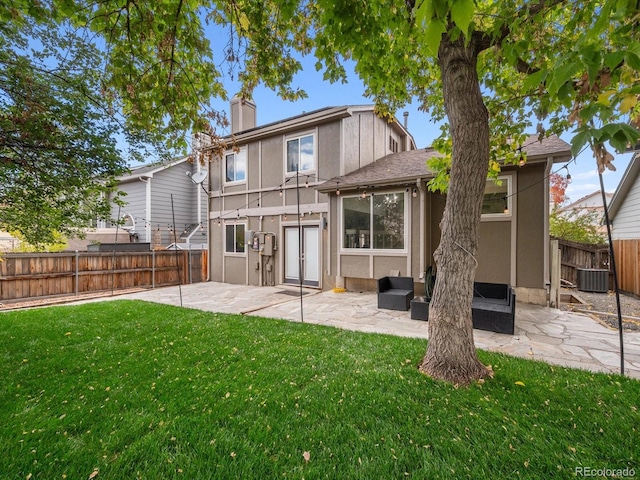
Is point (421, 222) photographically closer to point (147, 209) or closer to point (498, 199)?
point (498, 199)

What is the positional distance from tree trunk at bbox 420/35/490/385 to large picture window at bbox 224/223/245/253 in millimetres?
8944

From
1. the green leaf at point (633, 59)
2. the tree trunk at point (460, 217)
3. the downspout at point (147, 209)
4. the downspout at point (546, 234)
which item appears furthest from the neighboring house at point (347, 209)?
the green leaf at point (633, 59)

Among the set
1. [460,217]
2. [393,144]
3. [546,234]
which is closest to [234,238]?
[393,144]

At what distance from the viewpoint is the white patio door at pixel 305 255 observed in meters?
9.41

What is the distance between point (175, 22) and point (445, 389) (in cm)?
511

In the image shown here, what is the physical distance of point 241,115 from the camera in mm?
11828

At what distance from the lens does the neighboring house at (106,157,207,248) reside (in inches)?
523

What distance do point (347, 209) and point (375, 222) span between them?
3.15ft

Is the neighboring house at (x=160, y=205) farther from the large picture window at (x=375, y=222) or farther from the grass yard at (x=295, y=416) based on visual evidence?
the grass yard at (x=295, y=416)

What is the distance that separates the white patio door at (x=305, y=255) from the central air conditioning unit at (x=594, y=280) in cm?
832

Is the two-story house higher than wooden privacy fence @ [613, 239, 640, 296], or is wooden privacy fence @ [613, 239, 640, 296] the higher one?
the two-story house

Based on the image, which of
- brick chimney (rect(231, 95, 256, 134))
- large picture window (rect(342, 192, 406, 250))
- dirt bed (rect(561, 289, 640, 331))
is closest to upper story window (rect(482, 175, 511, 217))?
large picture window (rect(342, 192, 406, 250))

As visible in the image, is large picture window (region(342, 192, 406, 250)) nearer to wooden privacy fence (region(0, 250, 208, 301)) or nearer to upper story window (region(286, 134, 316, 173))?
upper story window (region(286, 134, 316, 173))

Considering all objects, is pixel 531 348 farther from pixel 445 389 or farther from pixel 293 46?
pixel 293 46
